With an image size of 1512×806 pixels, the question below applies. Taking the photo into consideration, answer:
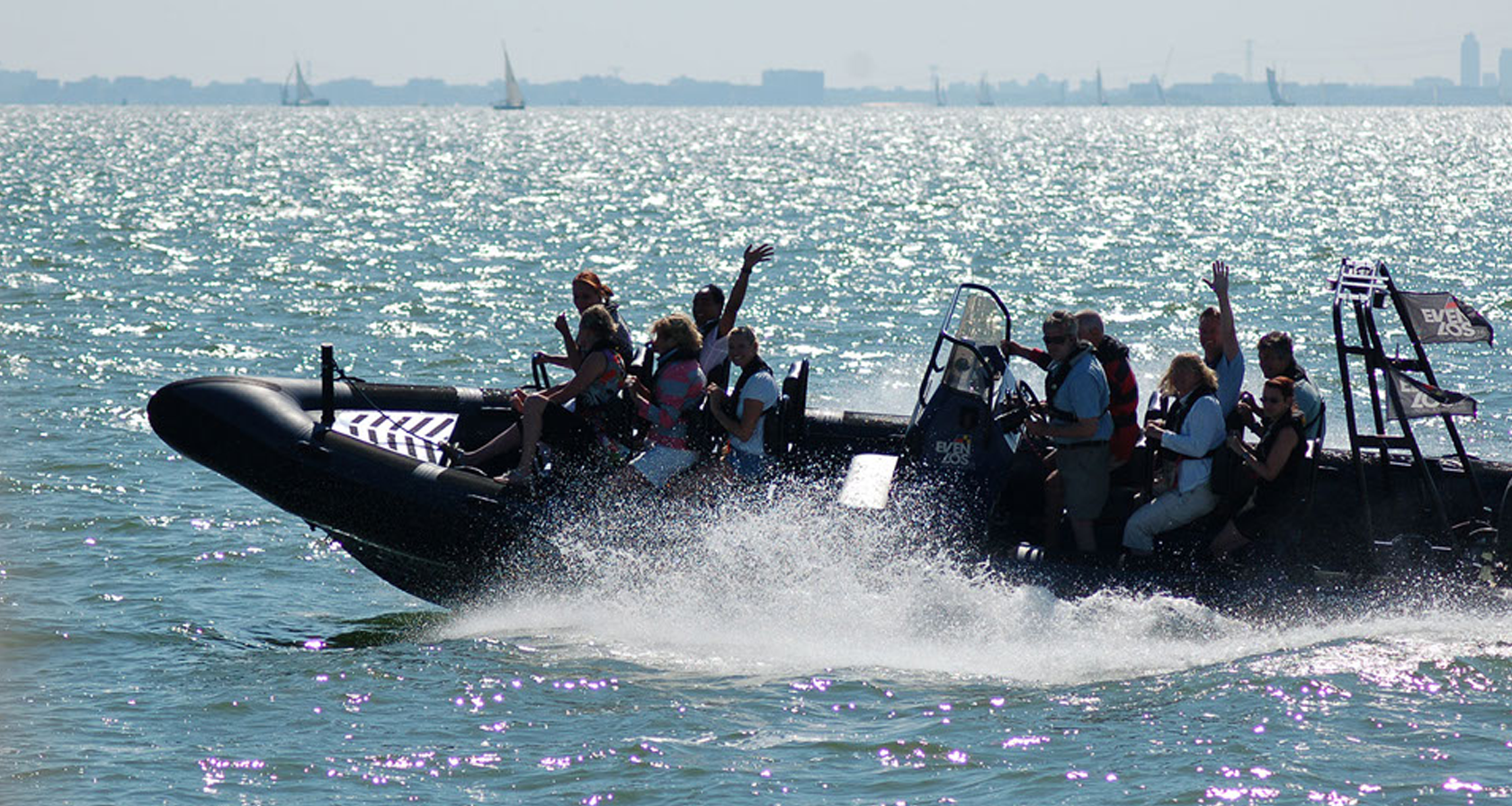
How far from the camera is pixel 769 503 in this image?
828 centimetres

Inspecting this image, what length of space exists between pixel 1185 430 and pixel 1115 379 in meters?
0.42

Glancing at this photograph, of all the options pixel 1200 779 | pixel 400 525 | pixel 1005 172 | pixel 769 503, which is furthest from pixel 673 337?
pixel 1005 172

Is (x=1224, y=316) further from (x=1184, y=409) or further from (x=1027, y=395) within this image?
(x=1027, y=395)

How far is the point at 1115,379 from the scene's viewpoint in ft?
25.9

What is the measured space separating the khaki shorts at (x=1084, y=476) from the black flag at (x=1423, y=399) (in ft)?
4.24

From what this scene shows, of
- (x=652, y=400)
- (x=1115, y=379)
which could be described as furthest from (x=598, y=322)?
(x=1115, y=379)

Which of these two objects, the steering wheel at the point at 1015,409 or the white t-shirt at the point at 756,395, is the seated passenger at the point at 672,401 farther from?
the steering wheel at the point at 1015,409

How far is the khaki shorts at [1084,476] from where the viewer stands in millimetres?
7852

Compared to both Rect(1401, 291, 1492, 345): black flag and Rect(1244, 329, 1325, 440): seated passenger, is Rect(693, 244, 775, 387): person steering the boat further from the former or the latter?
Rect(1401, 291, 1492, 345): black flag

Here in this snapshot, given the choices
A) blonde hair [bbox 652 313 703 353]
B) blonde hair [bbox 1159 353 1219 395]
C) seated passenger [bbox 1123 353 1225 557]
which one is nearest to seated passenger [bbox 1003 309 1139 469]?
seated passenger [bbox 1123 353 1225 557]

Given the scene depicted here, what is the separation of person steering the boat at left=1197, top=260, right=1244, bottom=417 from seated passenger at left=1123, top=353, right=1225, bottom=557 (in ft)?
0.47

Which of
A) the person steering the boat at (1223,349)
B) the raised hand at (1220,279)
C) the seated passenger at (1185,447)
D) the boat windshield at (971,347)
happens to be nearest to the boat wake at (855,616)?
the seated passenger at (1185,447)

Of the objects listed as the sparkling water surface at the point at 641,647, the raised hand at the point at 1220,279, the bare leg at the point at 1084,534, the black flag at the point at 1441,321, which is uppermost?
the raised hand at the point at 1220,279

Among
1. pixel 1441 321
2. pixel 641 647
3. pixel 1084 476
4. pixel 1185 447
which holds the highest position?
pixel 1441 321
